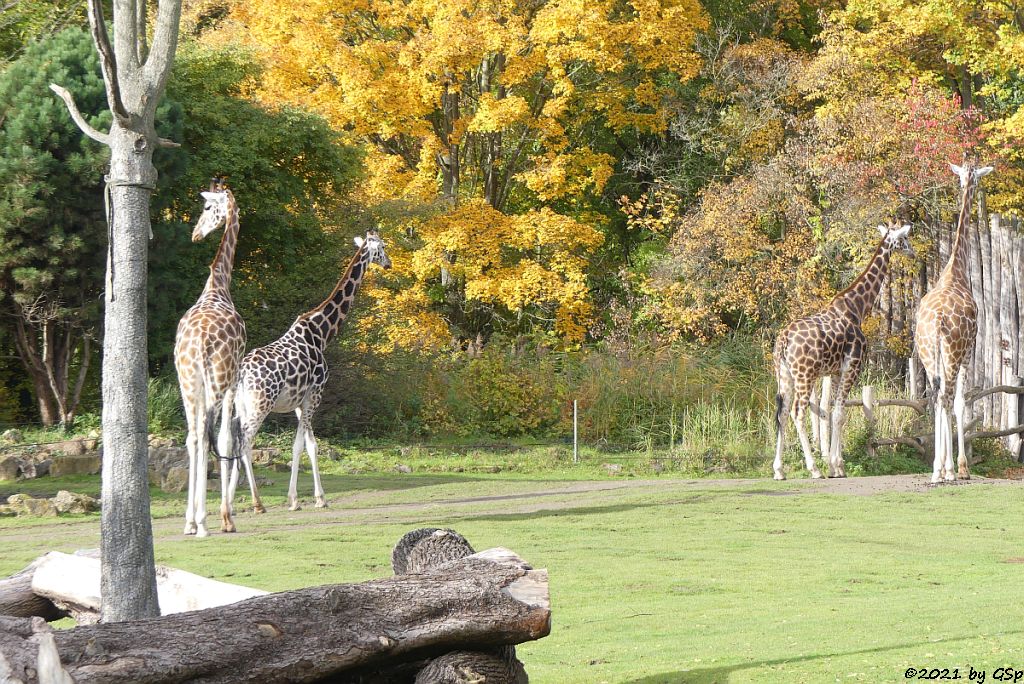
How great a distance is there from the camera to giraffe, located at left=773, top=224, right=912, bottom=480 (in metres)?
18.5

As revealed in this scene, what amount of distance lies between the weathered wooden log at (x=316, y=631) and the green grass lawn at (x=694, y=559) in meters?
0.93

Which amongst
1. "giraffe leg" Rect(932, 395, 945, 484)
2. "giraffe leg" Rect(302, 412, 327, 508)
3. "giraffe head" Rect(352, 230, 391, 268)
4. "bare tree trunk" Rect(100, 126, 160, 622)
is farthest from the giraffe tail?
"giraffe leg" Rect(932, 395, 945, 484)

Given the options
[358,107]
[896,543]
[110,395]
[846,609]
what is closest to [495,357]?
[358,107]

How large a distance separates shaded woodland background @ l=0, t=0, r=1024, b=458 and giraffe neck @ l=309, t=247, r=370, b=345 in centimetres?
536

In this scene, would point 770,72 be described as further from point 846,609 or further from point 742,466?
point 846,609

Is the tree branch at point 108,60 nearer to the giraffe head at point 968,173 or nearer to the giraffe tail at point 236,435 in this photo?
the giraffe tail at point 236,435

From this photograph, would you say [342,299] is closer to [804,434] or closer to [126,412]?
[804,434]

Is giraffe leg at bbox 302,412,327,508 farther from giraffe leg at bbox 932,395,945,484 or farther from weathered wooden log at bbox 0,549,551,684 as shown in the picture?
weathered wooden log at bbox 0,549,551,684

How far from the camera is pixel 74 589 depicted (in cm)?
786

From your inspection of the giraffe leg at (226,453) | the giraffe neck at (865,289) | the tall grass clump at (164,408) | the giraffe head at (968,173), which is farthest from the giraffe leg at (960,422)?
the tall grass clump at (164,408)

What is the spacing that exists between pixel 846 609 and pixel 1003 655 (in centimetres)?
234

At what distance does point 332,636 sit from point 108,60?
11.7ft

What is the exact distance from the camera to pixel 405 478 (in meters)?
19.0

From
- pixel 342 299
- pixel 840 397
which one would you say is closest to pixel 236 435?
pixel 342 299
